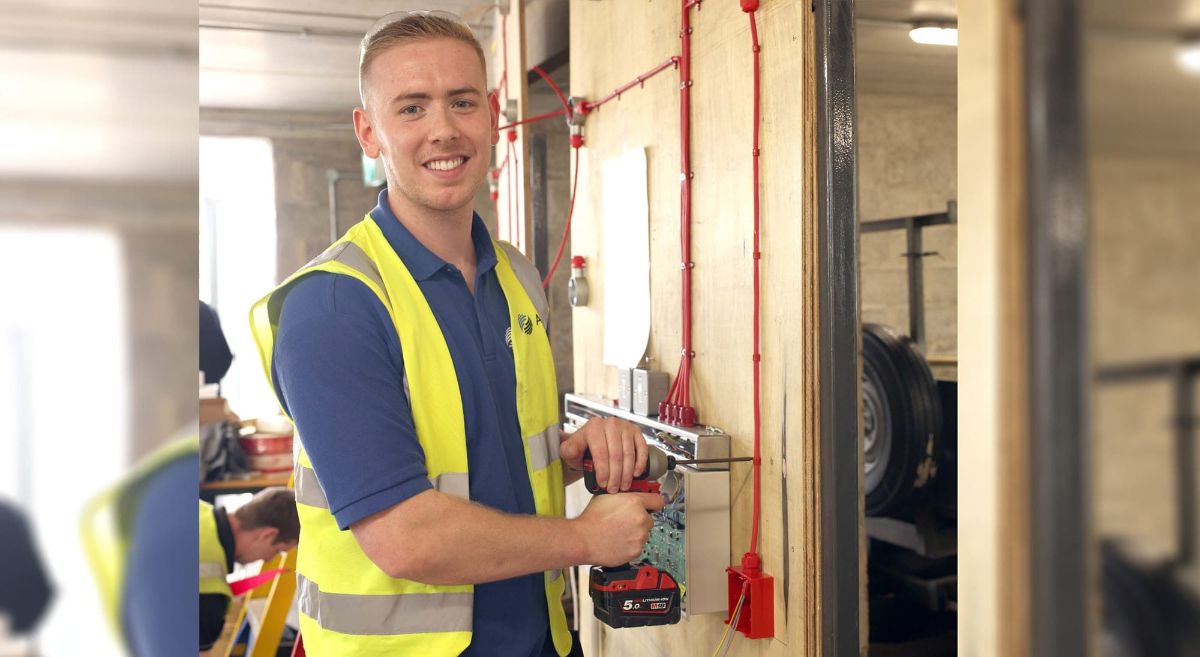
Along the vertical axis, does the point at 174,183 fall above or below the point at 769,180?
below

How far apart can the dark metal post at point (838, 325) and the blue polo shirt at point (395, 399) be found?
1.89ft

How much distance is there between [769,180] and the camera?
1.89m

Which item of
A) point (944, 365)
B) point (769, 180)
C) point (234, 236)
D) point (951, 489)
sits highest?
point (234, 236)

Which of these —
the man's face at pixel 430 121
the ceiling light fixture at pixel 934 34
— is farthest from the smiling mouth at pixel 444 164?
the ceiling light fixture at pixel 934 34

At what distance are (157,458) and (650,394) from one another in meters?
2.18

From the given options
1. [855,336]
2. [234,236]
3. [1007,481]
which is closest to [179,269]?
[1007,481]

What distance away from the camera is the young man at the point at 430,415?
4.09ft

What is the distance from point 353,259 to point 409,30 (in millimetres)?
413

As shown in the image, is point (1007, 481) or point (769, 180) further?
point (769, 180)

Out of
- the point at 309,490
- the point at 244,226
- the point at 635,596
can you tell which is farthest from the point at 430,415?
the point at 244,226

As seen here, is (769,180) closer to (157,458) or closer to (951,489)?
(157,458)

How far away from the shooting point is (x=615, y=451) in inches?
63.1

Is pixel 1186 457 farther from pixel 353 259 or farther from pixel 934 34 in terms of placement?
pixel 934 34

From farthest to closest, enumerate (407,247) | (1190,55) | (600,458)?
1. (600,458)
2. (407,247)
3. (1190,55)
